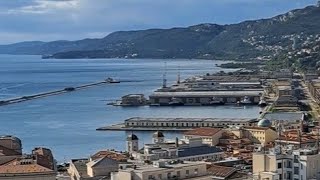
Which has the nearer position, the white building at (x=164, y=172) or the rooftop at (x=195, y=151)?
the white building at (x=164, y=172)

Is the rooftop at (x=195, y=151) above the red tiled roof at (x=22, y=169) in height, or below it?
below

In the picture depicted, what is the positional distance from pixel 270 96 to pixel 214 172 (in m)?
58.6

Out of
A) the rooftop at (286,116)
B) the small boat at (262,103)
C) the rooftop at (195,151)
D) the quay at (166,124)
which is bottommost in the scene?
the small boat at (262,103)

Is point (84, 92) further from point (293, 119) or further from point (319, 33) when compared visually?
point (319, 33)

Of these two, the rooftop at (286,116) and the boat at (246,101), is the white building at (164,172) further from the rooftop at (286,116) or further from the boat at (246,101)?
the boat at (246,101)

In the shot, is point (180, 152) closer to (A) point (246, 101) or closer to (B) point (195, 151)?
(B) point (195, 151)

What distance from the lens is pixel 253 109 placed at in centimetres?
7169

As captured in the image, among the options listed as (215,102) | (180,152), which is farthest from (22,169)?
(215,102)

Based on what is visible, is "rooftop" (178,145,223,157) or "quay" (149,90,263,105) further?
"quay" (149,90,263,105)

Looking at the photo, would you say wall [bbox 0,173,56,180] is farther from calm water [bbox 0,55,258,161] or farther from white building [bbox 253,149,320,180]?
calm water [bbox 0,55,258,161]

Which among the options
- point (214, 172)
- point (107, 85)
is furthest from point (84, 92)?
point (214, 172)

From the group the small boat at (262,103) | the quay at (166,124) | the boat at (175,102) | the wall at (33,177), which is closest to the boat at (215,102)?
the boat at (175,102)

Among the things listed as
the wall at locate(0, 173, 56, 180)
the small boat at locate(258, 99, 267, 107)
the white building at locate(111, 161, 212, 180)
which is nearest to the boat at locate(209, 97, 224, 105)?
the small boat at locate(258, 99, 267, 107)

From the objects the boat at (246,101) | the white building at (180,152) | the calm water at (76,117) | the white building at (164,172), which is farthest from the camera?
the boat at (246,101)
